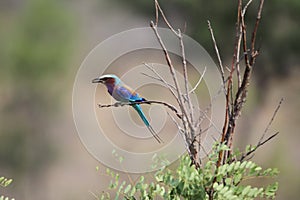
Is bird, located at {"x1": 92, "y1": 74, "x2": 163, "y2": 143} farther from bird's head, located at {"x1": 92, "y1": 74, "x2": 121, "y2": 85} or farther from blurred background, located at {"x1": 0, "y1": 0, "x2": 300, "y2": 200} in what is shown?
blurred background, located at {"x1": 0, "y1": 0, "x2": 300, "y2": 200}

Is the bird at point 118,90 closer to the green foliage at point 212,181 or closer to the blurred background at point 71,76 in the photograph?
the green foliage at point 212,181

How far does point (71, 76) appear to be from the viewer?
484 inches

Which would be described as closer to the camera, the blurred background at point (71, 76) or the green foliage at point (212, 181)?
the green foliage at point (212, 181)

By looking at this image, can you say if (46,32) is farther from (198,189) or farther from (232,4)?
(198,189)

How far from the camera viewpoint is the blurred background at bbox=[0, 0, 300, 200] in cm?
972

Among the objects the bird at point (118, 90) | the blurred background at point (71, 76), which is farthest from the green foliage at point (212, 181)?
the blurred background at point (71, 76)

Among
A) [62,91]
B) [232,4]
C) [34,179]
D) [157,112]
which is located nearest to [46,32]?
[62,91]

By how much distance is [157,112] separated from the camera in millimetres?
1788

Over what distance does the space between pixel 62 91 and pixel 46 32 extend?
4.02 feet

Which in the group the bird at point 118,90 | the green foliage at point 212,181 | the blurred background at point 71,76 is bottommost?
the green foliage at point 212,181

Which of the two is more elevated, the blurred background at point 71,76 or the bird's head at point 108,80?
the blurred background at point 71,76

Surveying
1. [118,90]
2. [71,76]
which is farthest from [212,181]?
[71,76]

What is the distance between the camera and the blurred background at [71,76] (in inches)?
383

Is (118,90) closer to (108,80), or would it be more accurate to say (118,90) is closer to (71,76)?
(108,80)
